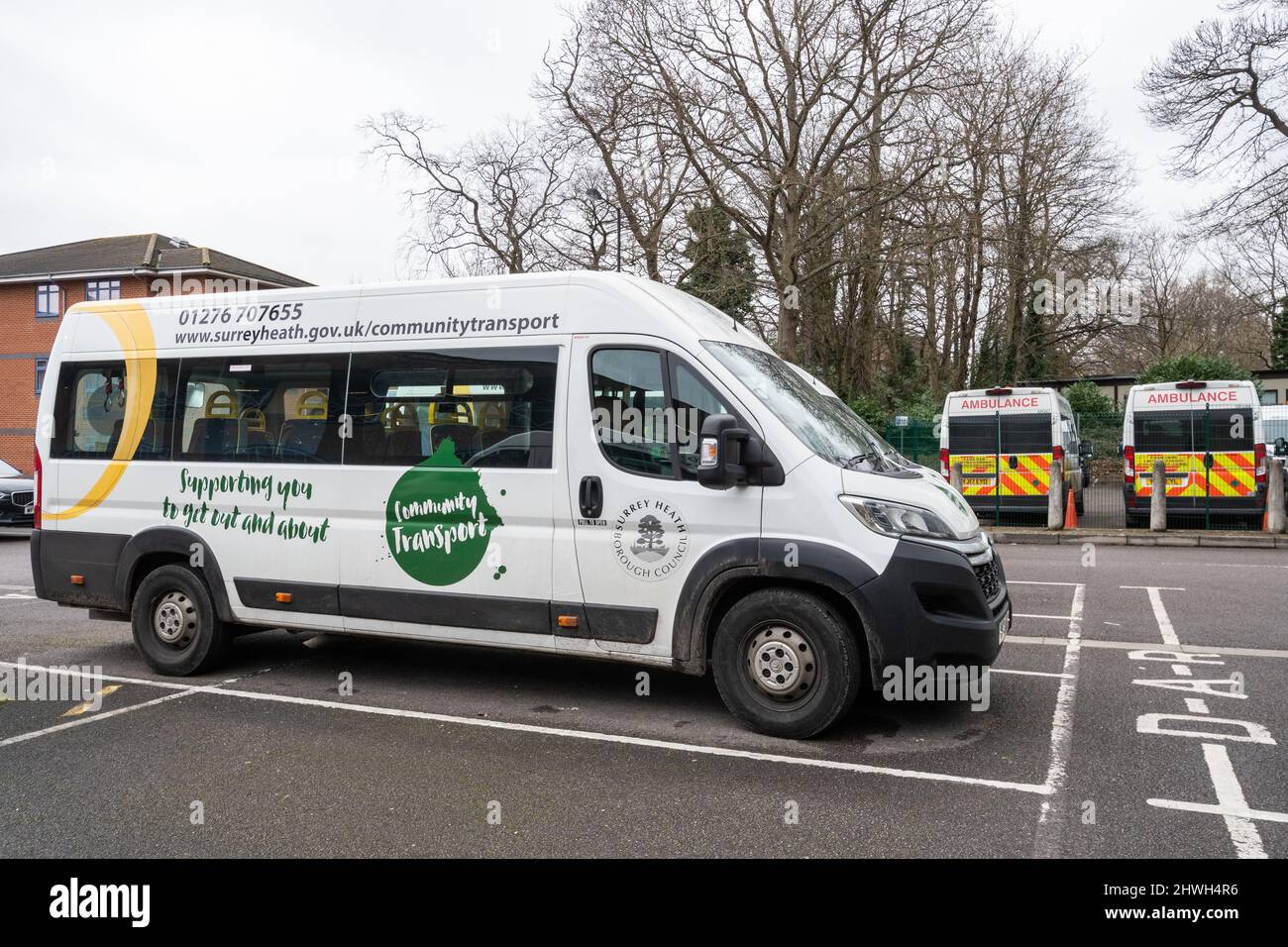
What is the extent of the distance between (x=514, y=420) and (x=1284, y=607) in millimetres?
7642

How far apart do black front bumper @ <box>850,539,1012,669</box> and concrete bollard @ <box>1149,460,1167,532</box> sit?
41.8 feet

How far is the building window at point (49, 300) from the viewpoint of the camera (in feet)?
131

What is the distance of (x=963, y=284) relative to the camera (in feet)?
107

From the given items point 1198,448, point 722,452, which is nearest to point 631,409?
point 722,452

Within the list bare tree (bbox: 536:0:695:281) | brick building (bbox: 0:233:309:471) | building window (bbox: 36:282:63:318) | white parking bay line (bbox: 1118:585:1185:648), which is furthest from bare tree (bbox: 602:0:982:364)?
building window (bbox: 36:282:63:318)

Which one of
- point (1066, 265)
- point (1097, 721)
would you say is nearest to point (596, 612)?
point (1097, 721)

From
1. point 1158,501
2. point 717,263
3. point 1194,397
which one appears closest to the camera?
point 1158,501

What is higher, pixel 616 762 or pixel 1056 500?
pixel 1056 500

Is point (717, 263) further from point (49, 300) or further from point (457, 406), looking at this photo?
point (49, 300)

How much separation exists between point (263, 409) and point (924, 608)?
14.7ft

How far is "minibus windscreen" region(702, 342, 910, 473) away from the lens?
212 inches

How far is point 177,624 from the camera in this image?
6840mm

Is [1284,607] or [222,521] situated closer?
[222,521]
